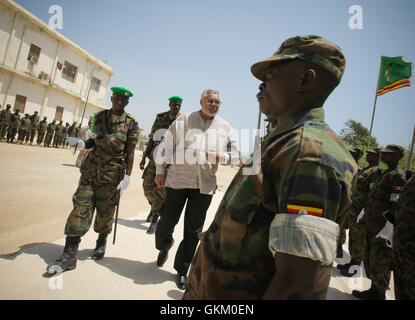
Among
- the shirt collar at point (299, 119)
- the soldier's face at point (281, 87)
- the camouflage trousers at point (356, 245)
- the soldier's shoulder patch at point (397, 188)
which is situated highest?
the soldier's face at point (281, 87)

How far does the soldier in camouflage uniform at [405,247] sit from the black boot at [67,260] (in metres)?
3.07

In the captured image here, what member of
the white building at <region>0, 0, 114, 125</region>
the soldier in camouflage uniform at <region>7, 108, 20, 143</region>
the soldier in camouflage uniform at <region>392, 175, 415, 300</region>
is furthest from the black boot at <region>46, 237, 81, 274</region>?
the white building at <region>0, 0, 114, 125</region>

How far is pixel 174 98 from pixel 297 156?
4.23 metres

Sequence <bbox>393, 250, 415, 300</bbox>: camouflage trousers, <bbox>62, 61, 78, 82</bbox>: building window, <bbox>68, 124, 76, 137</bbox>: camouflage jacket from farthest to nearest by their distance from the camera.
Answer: <bbox>62, 61, 78, 82</bbox>: building window < <bbox>68, 124, 76, 137</bbox>: camouflage jacket < <bbox>393, 250, 415, 300</bbox>: camouflage trousers

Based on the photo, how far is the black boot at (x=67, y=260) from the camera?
242 centimetres

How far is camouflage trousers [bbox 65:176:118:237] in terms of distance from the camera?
2.68 m

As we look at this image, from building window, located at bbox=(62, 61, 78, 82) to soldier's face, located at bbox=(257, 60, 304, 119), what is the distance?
88.9ft

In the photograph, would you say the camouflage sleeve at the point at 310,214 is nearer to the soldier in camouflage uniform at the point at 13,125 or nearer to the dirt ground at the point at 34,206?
the dirt ground at the point at 34,206

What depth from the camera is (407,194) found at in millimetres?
2074

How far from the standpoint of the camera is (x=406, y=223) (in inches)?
78.4

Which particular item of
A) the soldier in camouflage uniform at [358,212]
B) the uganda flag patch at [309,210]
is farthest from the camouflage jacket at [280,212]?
the soldier in camouflage uniform at [358,212]

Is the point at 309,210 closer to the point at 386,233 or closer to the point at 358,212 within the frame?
the point at 386,233

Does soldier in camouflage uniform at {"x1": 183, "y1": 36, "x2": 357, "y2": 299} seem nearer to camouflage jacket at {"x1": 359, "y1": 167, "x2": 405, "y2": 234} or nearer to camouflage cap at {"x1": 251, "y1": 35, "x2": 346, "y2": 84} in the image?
camouflage cap at {"x1": 251, "y1": 35, "x2": 346, "y2": 84}

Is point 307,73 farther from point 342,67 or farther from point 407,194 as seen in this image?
point 407,194
